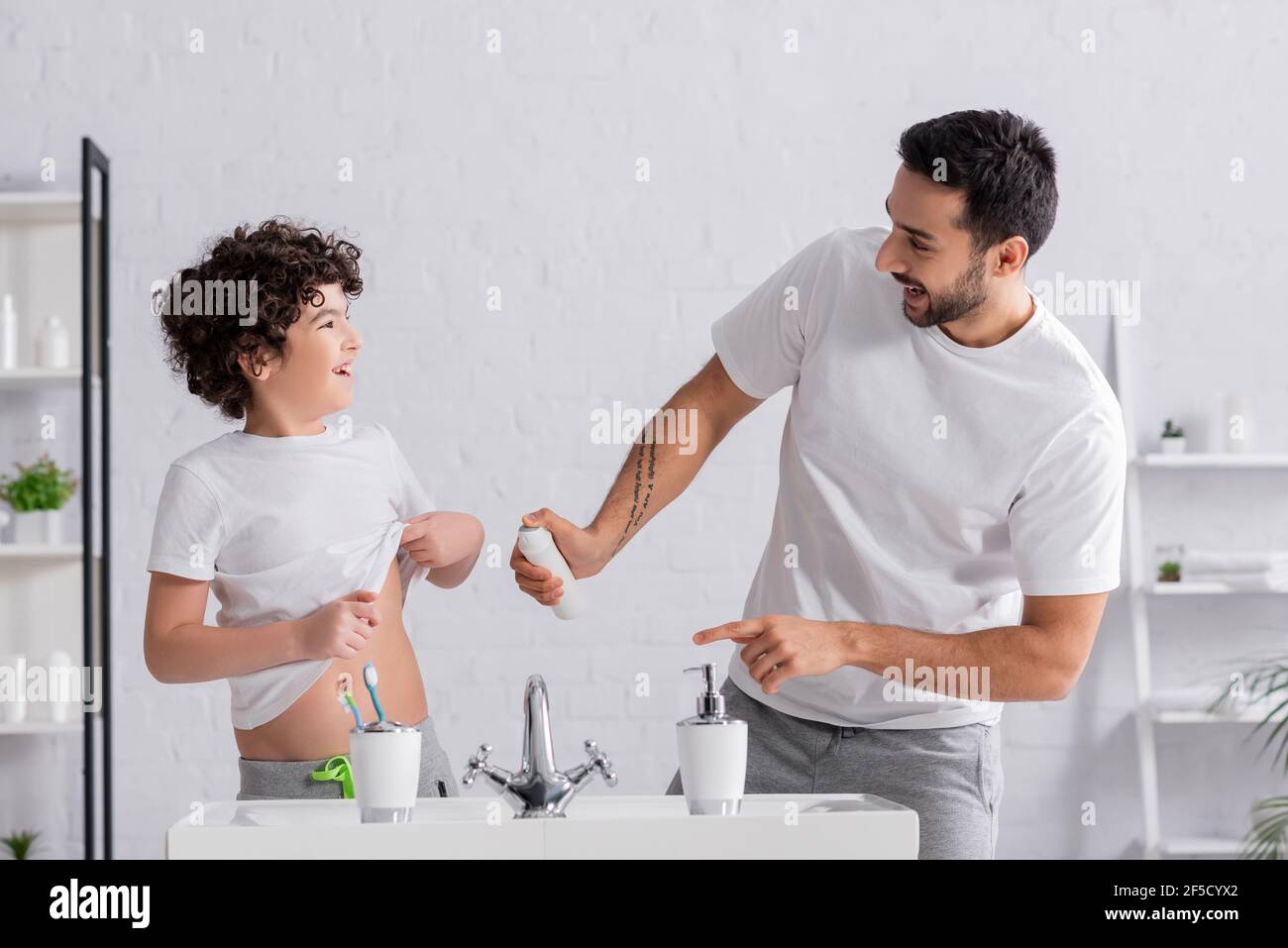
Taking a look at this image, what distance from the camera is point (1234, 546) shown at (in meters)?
2.93

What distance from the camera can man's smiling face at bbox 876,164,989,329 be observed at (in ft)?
5.11

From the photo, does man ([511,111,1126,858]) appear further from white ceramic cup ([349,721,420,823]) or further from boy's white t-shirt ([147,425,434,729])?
white ceramic cup ([349,721,420,823])

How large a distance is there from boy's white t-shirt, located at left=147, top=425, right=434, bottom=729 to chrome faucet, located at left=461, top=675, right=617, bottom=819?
337mm

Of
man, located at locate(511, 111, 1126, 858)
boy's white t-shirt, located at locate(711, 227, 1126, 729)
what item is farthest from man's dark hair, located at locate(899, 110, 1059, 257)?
boy's white t-shirt, located at locate(711, 227, 1126, 729)

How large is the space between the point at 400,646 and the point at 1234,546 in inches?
83.5

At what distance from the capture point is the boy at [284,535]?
57.3 inches

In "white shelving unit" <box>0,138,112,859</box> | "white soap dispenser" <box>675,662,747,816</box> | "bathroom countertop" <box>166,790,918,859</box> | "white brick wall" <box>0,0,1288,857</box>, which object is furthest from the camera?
"white brick wall" <box>0,0,1288,857</box>

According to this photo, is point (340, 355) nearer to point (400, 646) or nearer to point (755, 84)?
point (400, 646)

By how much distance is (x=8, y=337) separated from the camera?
9.09ft

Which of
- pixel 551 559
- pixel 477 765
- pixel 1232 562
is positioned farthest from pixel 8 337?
pixel 1232 562

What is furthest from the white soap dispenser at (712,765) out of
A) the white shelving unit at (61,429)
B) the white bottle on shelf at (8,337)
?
the white bottle on shelf at (8,337)

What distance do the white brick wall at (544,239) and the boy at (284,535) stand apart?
45.6 inches

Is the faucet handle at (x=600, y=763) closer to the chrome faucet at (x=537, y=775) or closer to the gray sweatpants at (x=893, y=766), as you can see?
the chrome faucet at (x=537, y=775)
